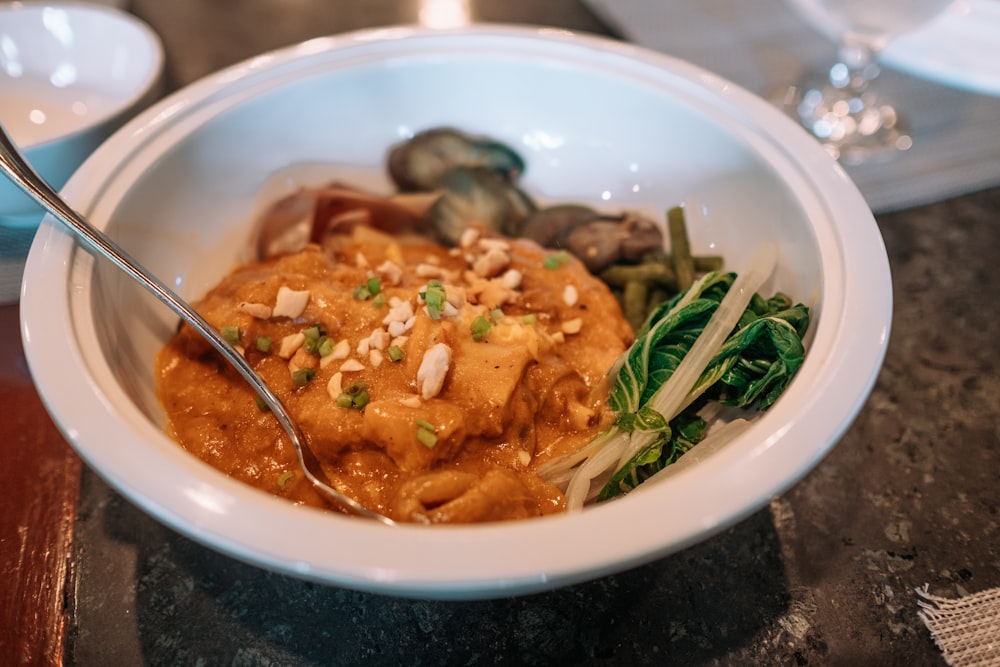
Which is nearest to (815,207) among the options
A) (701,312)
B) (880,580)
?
(701,312)

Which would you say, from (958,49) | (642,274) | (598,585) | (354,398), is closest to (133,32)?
(354,398)

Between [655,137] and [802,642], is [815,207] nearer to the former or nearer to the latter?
[655,137]

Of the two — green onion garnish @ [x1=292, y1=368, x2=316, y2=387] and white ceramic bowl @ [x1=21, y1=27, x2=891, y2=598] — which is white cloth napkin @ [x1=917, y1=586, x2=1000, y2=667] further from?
green onion garnish @ [x1=292, y1=368, x2=316, y2=387]

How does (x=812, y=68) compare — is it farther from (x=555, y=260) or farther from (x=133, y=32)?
(x=133, y=32)

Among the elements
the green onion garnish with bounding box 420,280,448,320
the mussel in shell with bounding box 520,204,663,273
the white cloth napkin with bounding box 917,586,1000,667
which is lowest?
the white cloth napkin with bounding box 917,586,1000,667

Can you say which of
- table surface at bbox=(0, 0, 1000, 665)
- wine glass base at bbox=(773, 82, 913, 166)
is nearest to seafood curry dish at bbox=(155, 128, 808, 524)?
table surface at bbox=(0, 0, 1000, 665)
